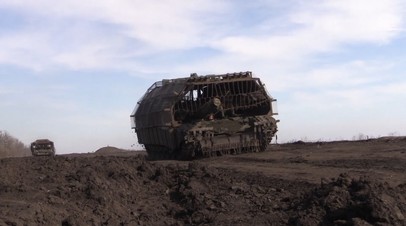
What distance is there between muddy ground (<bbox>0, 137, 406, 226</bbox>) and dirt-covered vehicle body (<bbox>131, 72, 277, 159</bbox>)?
23.5 ft

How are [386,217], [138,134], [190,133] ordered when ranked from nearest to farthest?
[386,217] → [190,133] → [138,134]

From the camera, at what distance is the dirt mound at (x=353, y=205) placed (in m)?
8.52

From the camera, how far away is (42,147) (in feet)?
156

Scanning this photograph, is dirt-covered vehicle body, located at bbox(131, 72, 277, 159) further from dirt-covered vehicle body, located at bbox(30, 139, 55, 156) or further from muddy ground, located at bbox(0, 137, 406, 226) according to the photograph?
dirt-covered vehicle body, located at bbox(30, 139, 55, 156)

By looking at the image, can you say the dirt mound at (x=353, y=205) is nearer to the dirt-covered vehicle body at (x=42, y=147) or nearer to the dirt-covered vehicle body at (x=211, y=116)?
the dirt-covered vehicle body at (x=211, y=116)

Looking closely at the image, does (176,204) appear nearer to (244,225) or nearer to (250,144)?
(244,225)

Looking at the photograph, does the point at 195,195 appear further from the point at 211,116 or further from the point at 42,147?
the point at 42,147

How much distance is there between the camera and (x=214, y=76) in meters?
24.8

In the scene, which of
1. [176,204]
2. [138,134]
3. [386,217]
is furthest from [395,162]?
[138,134]

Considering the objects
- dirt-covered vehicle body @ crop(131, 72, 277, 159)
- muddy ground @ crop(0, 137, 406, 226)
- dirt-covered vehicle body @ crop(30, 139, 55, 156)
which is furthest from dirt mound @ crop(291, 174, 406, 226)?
dirt-covered vehicle body @ crop(30, 139, 55, 156)

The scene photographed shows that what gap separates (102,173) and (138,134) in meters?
16.2

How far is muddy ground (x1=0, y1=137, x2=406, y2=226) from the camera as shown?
9172 millimetres

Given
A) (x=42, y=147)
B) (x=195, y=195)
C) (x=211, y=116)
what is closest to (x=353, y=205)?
(x=195, y=195)

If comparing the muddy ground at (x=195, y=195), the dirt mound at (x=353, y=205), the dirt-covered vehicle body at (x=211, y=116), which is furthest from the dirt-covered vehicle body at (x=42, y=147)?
the dirt mound at (x=353, y=205)
